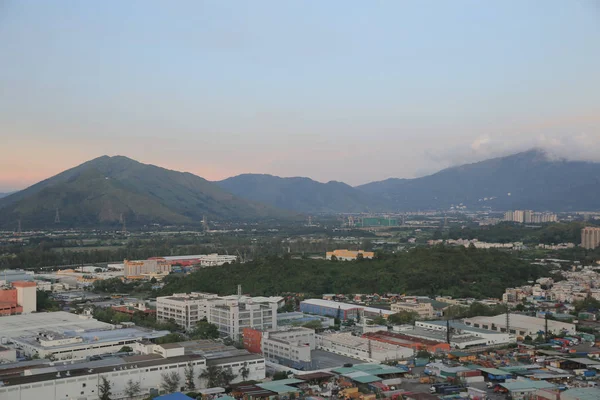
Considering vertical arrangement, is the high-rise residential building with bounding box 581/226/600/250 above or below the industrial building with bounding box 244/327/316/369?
above

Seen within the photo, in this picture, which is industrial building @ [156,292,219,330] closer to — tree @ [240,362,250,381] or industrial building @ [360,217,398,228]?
tree @ [240,362,250,381]

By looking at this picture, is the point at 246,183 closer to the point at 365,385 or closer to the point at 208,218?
the point at 208,218

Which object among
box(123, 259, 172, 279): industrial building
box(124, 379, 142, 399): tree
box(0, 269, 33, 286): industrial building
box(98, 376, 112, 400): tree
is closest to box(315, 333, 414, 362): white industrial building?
box(124, 379, 142, 399): tree

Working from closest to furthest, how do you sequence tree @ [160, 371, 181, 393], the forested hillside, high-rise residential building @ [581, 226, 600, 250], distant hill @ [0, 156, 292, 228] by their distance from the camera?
tree @ [160, 371, 181, 393] → the forested hillside → high-rise residential building @ [581, 226, 600, 250] → distant hill @ [0, 156, 292, 228]

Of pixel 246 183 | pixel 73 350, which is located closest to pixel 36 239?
pixel 73 350

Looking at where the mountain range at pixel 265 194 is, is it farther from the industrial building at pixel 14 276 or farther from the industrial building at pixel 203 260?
the industrial building at pixel 14 276

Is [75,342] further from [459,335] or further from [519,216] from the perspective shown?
[519,216]
